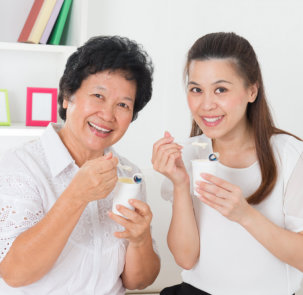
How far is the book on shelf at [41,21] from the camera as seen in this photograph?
2465 mm

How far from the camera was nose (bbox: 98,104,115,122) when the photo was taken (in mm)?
1604

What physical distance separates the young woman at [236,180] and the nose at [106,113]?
6.8 inches

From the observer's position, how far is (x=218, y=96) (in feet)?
5.58

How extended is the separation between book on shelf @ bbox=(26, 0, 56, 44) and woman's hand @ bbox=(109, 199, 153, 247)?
4.23 feet

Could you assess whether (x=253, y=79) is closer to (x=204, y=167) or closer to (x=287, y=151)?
(x=287, y=151)

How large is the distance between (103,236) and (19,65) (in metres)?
1.32

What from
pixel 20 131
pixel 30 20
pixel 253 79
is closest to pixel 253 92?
pixel 253 79

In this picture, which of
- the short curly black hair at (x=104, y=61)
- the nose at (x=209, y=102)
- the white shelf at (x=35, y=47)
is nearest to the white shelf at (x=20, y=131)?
the white shelf at (x=35, y=47)

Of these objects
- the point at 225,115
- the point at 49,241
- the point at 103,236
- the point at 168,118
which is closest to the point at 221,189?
the point at 225,115

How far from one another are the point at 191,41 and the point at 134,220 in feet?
5.31

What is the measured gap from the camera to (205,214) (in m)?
1.80

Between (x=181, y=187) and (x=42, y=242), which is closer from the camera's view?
(x=42, y=242)

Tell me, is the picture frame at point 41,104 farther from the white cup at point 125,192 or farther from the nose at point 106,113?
the white cup at point 125,192

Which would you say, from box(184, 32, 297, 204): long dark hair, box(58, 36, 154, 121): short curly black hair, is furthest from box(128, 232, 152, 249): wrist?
box(58, 36, 154, 121): short curly black hair
